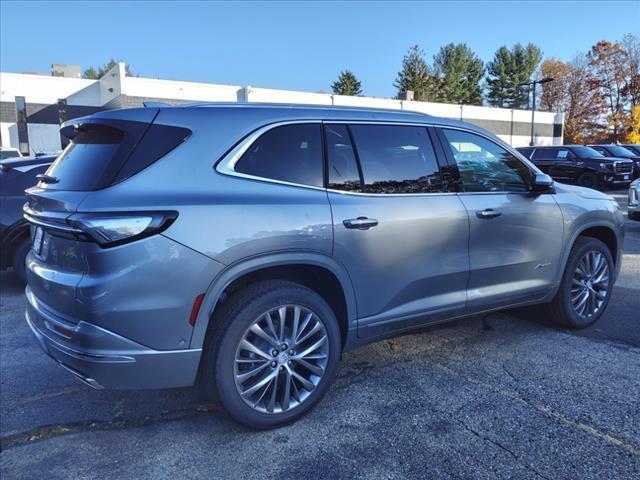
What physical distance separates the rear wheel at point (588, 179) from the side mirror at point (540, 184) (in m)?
15.8

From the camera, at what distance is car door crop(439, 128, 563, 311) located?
12.2 ft

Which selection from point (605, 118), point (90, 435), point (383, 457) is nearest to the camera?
point (383, 457)

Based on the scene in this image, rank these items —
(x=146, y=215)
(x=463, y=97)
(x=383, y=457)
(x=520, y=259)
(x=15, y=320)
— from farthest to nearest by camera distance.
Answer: (x=463, y=97) < (x=15, y=320) < (x=520, y=259) < (x=383, y=457) < (x=146, y=215)

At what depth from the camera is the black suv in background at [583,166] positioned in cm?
1761

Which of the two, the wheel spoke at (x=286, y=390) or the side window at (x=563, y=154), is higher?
the side window at (x=563, y=154)

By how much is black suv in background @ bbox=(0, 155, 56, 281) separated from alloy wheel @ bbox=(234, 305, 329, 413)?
4.49 m

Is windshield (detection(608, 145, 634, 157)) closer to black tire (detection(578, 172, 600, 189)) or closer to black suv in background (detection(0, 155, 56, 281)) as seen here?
black tire (detection(578, 172, 600, 189))

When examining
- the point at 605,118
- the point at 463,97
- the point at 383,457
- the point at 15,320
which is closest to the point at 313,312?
the point at 383,457

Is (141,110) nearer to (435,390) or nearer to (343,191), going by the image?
(343,191)

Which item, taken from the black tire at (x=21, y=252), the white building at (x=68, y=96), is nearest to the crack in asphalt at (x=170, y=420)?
the black tire at (x=21, y=252)

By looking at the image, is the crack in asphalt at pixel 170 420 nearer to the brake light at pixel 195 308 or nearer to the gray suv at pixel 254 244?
the gray suv at pixel 254 244

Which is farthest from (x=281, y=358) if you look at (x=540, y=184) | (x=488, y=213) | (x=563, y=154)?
(x=563, y=154)

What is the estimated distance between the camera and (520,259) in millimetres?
3973

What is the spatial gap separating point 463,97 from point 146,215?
75.6 metres
